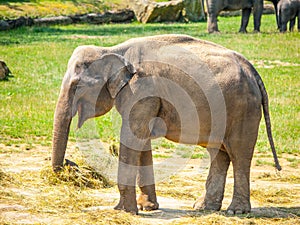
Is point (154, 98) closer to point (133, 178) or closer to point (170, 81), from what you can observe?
point (170, 81)

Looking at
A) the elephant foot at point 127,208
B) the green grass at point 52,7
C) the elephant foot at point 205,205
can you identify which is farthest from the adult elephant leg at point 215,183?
the green grass at point 52,7

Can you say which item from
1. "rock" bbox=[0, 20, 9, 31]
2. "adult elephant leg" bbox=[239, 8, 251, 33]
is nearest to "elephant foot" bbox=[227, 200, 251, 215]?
"adult elephant leg" bbox=[239, 8, 251, 33]

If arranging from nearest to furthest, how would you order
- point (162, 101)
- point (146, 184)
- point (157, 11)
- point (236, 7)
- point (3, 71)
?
point (162, 101)
point (146, 184)
point (3, 71)
point (236, 7)
point (157, 11)

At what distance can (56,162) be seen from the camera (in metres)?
7.83

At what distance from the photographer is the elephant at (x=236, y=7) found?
27.9m

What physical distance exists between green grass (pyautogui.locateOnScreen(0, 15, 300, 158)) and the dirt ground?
1728mm

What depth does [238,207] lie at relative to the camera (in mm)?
8102

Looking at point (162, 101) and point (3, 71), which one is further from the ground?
point (162, 101)

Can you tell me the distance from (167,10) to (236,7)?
5.79 m

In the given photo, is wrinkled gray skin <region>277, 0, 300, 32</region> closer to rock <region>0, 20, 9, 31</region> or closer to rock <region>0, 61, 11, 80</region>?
rock <region>0, 20, 9, 31</region>

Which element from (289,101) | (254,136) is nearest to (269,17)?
(289,101)

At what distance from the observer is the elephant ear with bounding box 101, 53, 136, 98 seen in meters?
7.80

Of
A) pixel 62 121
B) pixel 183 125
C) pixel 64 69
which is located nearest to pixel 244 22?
pixel 64 69

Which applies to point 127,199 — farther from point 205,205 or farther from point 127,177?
point 205,205
